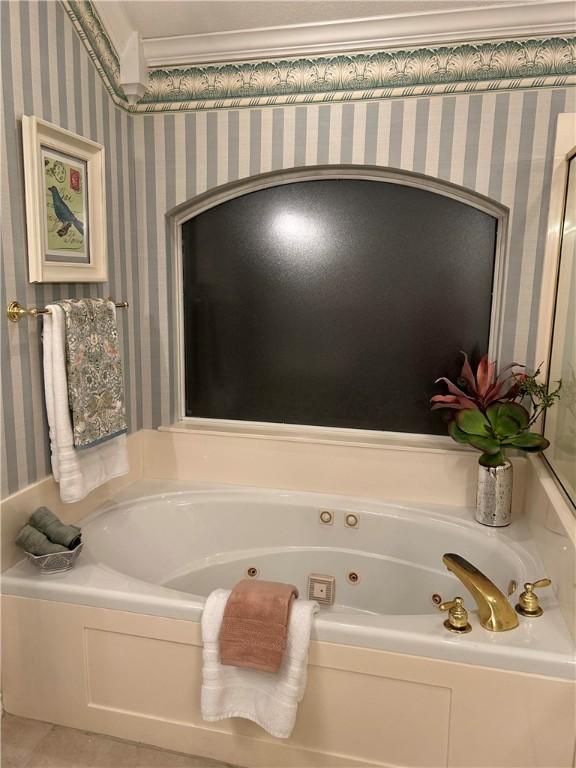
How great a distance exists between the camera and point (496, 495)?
244 cm

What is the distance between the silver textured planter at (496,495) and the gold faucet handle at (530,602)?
63cm

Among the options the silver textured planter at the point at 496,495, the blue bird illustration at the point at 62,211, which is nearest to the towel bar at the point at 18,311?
the blue bird illustration at the point at 62,211

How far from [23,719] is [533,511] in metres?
1.98

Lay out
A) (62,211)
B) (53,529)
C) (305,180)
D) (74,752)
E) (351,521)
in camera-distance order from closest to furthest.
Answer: (74,752), (53,529), (62,211), (351,521), (305,180)

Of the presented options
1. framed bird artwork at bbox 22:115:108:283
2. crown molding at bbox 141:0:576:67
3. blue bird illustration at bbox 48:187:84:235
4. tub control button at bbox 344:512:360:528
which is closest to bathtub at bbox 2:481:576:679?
tub control button at bbox 344:512:360:528

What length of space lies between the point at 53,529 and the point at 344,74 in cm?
208

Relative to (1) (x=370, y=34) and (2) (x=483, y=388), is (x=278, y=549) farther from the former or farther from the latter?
(1) (x=370, y=34)

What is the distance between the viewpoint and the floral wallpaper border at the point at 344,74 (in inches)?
92.6

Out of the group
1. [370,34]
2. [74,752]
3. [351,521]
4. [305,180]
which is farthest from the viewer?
[305,180]

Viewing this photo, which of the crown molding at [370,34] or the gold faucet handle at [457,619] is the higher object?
the crown molding at [370,34]

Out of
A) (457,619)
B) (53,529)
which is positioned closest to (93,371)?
(53,529)

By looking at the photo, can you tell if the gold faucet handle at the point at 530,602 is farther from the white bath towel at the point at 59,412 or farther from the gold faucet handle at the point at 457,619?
the white bath towel at the point at 59,412

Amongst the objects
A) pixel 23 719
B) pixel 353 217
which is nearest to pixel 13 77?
pixel 353 217

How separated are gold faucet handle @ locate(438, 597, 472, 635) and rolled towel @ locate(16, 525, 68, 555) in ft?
4.03
